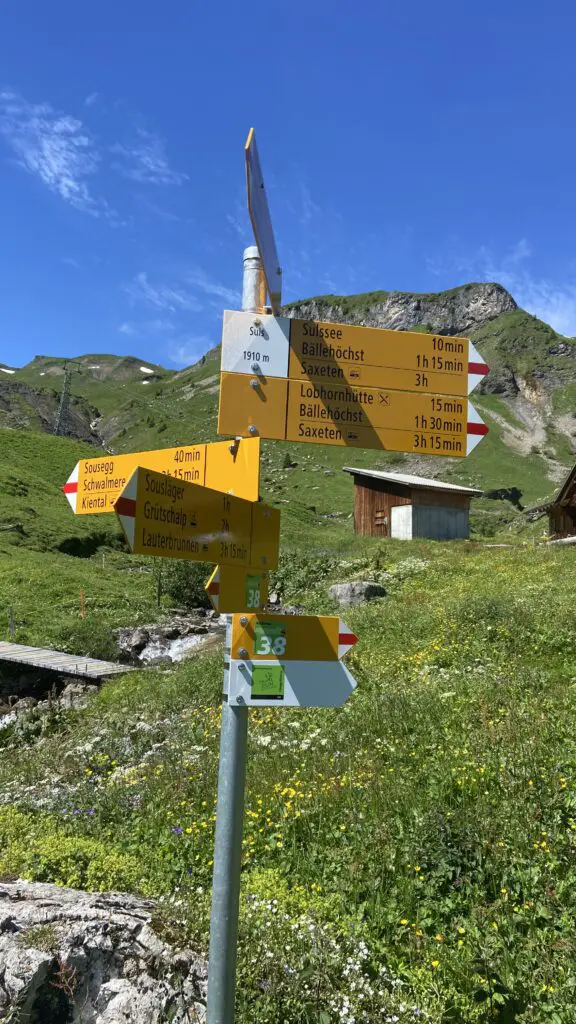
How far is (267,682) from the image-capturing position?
2701mm

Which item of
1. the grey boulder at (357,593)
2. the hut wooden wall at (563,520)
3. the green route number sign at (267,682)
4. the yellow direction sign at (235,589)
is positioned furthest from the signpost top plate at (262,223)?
the hut wooden wall at (563,520)

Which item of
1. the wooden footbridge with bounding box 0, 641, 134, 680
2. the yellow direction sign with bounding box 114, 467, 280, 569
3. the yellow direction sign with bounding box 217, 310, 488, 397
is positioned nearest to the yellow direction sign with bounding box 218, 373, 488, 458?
the yellow direction sign with bounding box 217, 310, 488, 397

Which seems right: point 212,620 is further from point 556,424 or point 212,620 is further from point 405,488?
point 556,424

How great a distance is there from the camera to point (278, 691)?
271 cm

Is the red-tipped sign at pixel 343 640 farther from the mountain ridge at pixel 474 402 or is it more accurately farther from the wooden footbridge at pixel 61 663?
the mountain ridge at pixel 474 402

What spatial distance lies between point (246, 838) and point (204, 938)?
1.74 metres

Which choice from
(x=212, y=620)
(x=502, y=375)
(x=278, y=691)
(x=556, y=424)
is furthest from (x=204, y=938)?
(x=502, y=375)

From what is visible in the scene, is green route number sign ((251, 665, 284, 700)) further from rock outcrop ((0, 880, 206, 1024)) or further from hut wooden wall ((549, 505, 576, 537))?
hut wooden wall ((549, 505, 576, 537))

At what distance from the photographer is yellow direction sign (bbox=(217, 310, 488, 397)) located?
2904 mm

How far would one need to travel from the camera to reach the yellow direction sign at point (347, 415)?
9.41ft

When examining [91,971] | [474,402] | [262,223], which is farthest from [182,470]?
[474,402]

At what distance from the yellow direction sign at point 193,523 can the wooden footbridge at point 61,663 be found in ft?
40.1

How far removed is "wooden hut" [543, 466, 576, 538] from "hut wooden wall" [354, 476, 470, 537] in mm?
5718

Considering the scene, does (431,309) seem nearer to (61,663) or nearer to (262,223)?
(61,663)
